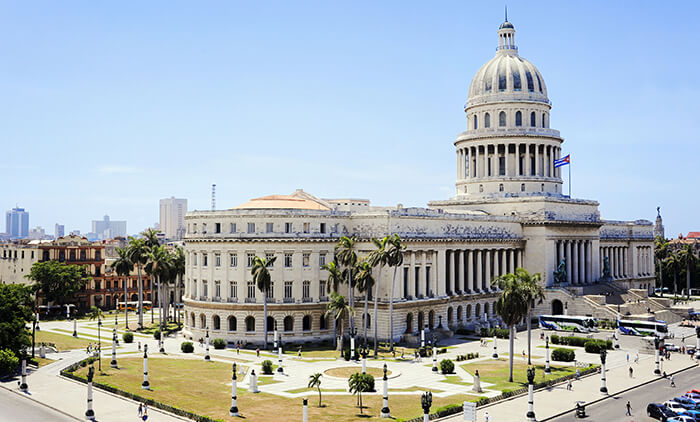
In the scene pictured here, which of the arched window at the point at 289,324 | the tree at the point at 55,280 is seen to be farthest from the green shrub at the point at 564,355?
the tree at the point at 55,280

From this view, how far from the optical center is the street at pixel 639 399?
2037 inches

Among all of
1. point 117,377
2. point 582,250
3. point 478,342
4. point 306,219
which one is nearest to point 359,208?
point 306,219

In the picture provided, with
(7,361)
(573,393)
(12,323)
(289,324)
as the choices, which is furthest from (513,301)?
(12,323)

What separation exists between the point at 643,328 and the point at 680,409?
44503mm

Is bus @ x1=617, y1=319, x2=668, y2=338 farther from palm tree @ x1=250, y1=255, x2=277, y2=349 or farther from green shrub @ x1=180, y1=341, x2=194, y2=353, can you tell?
green shrub @ x1=180, y1=341, x2=194, y2=353

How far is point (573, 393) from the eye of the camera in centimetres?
6003

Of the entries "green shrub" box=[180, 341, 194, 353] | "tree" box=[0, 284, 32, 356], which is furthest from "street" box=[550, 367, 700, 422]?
"tree" box=[0, 284, 32, 356]

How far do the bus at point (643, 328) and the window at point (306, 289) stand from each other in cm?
4431

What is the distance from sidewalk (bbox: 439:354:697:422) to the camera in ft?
172

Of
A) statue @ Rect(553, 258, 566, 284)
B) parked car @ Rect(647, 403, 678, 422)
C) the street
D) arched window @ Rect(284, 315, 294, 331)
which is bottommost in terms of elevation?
the street

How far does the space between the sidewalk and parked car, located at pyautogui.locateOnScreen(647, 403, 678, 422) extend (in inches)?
231

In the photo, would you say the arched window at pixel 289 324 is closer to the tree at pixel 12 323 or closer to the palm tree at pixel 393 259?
the palm tree at pixel 393 259

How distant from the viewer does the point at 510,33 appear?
12825 cm

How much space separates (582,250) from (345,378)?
70.4 metres
